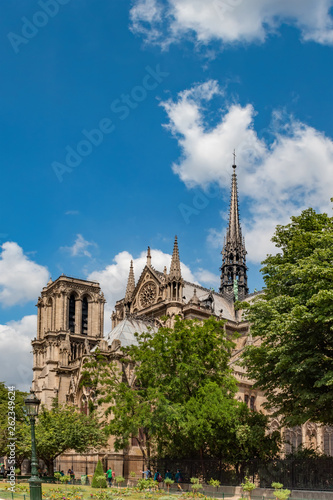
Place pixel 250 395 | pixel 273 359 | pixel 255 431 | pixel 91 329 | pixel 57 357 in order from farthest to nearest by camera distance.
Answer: pixel 91 329
pixel 57 357
pixel 250 395
pixel 255 431
pixel 273 359

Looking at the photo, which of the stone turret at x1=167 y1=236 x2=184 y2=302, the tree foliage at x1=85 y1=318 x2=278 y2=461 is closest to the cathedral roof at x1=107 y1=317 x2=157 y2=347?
the stone turret at x1=167 y1=236 x2=184 y2=302

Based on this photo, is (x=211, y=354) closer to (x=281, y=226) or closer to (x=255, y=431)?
(x=255, y=431)

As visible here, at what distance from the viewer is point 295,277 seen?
30406mm

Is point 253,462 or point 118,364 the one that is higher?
point 118,364

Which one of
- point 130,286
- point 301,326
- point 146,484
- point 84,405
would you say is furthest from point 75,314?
point 301,326

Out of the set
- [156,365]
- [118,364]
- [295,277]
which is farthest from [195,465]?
[118,364]

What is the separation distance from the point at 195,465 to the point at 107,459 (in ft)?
45.5

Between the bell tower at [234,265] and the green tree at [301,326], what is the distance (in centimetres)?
4616

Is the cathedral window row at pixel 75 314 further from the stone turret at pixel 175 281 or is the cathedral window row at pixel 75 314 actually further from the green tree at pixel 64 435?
the green tree at pixel 64 435

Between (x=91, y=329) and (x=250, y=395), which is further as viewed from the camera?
(x=91, y=329)

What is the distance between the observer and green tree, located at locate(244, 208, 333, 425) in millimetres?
26969

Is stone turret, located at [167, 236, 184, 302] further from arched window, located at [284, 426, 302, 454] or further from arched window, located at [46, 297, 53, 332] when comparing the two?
arched window, located at [46, 297, 53, 332]

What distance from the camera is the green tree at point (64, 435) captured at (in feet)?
141

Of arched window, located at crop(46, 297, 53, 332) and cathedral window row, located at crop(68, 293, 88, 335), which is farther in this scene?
cathedral window row, located at crop(68, 293, 88, 335)
